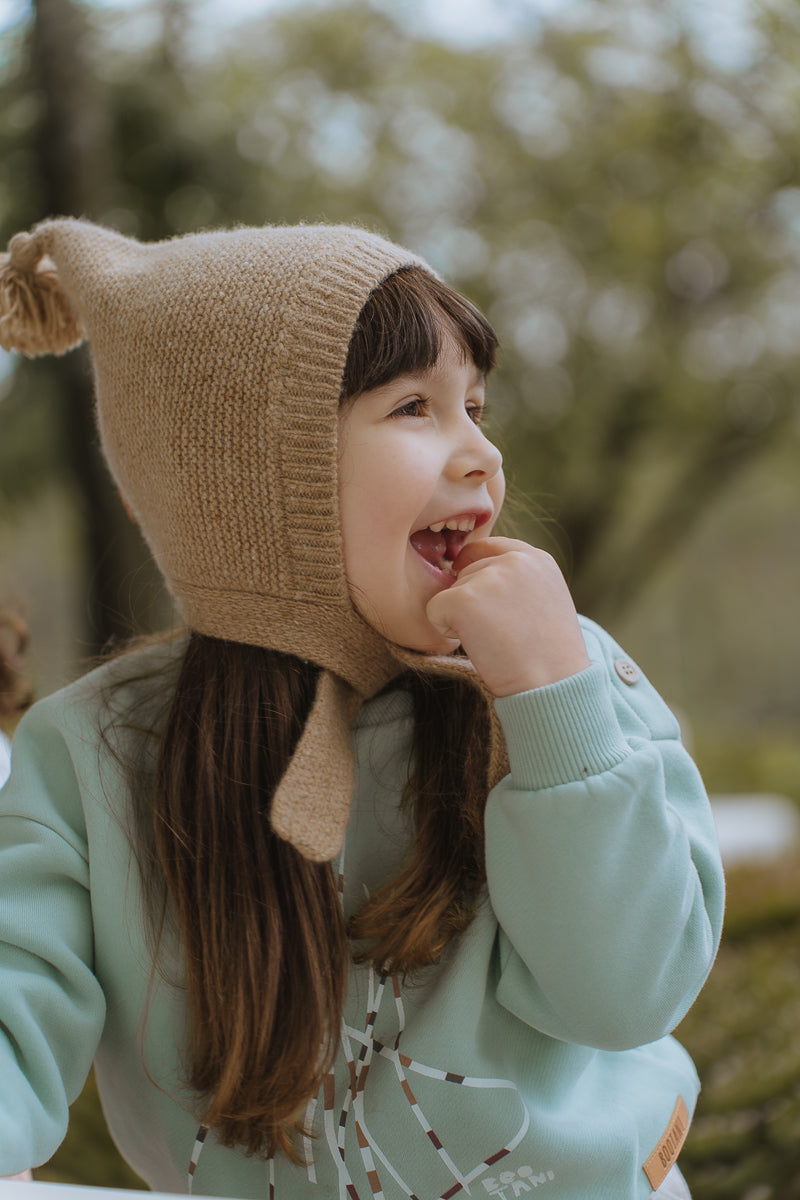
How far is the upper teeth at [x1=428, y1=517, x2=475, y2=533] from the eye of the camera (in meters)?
1.03

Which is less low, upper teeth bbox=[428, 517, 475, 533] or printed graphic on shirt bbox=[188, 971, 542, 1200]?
upper teeth bbox=[428, 517, 475, 533]

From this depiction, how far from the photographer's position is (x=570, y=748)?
34.4 inches

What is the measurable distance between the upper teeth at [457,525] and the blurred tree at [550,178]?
3296 mm

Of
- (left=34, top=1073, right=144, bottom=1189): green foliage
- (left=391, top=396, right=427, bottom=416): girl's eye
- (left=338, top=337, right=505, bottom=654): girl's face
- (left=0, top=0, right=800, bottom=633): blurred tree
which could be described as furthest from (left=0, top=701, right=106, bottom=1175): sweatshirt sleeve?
(left=0, top=0, right=800, bottom=633): blurred tree

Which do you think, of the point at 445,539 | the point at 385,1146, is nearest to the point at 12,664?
the point at 445,539

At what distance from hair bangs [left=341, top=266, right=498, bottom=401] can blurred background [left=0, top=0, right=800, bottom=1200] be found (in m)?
2.37

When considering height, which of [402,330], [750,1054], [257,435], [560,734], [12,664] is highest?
[402,330]

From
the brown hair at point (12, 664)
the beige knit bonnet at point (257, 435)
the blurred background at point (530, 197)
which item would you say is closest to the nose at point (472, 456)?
the beige knit bonnet at point (257, 435)

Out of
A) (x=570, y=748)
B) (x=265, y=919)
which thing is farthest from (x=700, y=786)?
(x=265, y=919)

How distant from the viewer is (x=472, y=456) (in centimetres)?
102

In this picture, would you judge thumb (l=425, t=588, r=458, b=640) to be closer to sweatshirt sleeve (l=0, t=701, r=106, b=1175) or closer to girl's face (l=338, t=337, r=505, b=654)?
girl's face (l=338, t=337, r=505, b=654)

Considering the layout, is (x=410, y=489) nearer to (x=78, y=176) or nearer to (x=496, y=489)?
(x=496, y=489)

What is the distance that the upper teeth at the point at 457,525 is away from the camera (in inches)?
40.7

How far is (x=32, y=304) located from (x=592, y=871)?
912 mm
